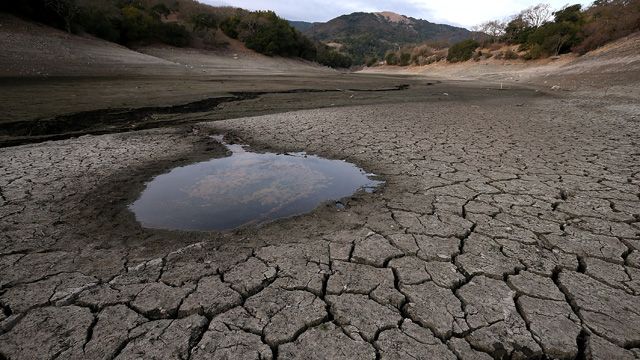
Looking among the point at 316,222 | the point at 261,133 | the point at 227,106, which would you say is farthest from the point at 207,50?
the point at 316,222

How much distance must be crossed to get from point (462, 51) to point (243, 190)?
34877mm

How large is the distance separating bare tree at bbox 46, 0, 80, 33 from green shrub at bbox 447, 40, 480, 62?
30745mm

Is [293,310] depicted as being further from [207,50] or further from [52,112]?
[207,50]

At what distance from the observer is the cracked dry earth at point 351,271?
1.73 m

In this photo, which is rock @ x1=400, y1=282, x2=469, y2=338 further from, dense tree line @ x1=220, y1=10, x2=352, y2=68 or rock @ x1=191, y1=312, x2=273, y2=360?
dense tree line @ x1=220, y1=10, x2=352, y2=68

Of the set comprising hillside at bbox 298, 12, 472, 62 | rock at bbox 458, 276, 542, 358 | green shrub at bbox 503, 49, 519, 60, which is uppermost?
hillside at bbox 298, 12, 472, 62

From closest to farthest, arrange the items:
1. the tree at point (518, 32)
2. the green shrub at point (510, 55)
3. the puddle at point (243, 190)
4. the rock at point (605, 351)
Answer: the rock at point (605, 351)
the puddle at point (243, 190)
the green shrub at point (510, 55)
the tree at point (518, 32)

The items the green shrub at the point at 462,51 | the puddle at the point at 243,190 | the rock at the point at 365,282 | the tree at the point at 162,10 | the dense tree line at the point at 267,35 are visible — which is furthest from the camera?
the dense tree line at the point at 267,35

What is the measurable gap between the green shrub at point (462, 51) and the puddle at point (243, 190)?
1281 inches

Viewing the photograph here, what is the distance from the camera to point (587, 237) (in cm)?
Result: 265

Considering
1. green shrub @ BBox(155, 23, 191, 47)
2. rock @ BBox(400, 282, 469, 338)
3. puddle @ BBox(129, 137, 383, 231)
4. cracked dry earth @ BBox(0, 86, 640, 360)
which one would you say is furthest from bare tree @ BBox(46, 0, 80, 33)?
rock @ BBox(400, 282, 469, 338)

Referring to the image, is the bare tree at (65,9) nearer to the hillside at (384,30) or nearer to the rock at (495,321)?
the rock at (495,321)

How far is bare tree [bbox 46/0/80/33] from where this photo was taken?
20609 mm

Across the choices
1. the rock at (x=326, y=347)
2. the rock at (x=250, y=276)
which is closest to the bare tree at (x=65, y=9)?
the rock at (x=250, y=276)
